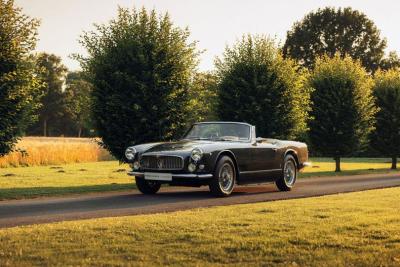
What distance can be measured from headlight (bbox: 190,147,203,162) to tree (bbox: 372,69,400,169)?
2345cm

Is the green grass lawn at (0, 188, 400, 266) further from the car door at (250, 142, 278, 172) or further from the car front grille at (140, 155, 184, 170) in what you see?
the car door at (250, 142, 278, 172)

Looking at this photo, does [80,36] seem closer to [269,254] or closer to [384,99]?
[269,254]

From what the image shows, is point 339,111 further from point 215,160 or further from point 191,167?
point 191,167

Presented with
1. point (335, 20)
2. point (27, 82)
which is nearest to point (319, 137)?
point (27, 82)

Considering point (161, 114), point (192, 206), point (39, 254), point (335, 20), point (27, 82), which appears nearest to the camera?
point (39, 254)

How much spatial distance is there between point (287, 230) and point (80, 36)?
1336 centimetres

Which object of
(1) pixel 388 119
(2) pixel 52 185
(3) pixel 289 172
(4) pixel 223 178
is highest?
(1) pixel 388 119

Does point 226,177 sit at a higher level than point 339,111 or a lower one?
lower

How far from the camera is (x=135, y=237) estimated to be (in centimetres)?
855

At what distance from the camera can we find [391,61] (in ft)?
251

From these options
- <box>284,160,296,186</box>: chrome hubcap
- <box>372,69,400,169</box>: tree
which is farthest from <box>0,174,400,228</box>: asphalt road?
<box>372,69,400,169</box>: tree

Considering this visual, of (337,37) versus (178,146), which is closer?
(178,146)

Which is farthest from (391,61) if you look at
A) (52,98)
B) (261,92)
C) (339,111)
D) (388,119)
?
(261,92)

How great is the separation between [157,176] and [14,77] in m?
4.53
